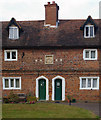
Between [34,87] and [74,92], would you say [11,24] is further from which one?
[74,92]

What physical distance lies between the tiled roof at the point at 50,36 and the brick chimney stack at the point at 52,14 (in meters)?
0.62

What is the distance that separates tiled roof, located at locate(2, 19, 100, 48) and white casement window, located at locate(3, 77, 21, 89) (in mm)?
3635

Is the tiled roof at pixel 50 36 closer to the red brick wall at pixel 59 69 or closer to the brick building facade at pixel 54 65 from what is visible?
the brick building facade at pixel 54 65

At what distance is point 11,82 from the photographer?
26.6 m

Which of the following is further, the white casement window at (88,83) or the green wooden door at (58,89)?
the green wooden door at (58,89)

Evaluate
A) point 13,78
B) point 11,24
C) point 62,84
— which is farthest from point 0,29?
point 62,84

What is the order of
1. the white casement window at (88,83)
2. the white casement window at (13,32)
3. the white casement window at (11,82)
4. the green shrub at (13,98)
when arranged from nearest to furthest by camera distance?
the green shrub at (13,98) < the white casement window at (88,83) < the white casement window at (11,82) < the white casement window at (13,32)

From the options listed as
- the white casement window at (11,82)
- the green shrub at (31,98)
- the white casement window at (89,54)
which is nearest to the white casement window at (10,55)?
the white casement window at (11,82)

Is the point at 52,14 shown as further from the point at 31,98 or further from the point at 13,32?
the point at 31,98

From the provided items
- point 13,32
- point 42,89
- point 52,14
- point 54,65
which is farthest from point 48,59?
point 52,14

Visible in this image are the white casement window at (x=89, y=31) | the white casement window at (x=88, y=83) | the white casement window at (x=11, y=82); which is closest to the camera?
the white casement window at (x=88, y=83)

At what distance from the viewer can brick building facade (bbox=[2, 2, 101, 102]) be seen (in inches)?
1013

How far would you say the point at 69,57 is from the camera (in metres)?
25.9

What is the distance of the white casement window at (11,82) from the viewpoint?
26.4m
